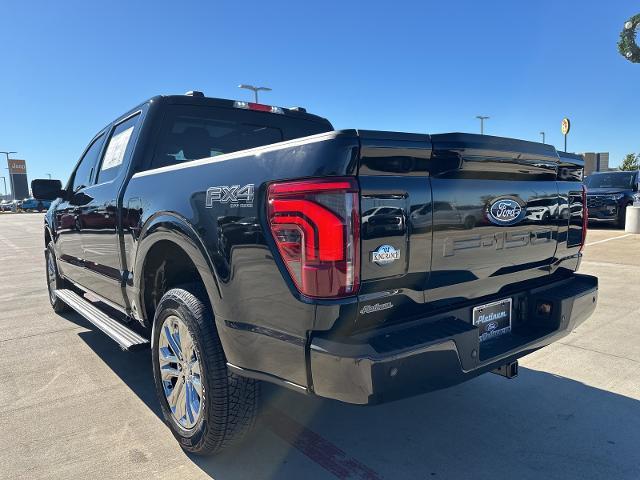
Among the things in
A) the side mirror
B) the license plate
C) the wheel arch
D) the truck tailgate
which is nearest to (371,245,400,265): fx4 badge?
the truck tailgate

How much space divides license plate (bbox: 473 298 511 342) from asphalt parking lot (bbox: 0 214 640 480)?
656 mm

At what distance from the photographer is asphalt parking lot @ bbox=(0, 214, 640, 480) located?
2412 mm

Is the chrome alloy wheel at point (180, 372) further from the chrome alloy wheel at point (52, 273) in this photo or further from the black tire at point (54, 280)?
the chrome alloy wheel at point (52, 273)

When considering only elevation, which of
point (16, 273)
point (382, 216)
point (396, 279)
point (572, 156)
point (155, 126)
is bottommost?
point (16, 273)

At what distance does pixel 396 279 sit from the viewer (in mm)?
1941

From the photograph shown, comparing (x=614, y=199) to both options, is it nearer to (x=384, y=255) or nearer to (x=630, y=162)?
(x=384, y=255)

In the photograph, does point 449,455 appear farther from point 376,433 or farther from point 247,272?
point 247,272

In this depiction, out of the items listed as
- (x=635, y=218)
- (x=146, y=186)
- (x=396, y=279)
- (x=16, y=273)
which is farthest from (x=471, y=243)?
(x=635, y=218)

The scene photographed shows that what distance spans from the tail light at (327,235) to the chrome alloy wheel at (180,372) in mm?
949

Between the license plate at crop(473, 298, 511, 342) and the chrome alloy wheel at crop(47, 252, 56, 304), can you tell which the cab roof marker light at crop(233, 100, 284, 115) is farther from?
the chrome alloy wheel at crop(47, 252, 56, 304)

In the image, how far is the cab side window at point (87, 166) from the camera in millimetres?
4281

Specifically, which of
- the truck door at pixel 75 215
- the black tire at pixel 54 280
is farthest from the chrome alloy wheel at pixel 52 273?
the truck door at pixel 75 215

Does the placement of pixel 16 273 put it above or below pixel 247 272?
below

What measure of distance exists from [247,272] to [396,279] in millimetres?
633
